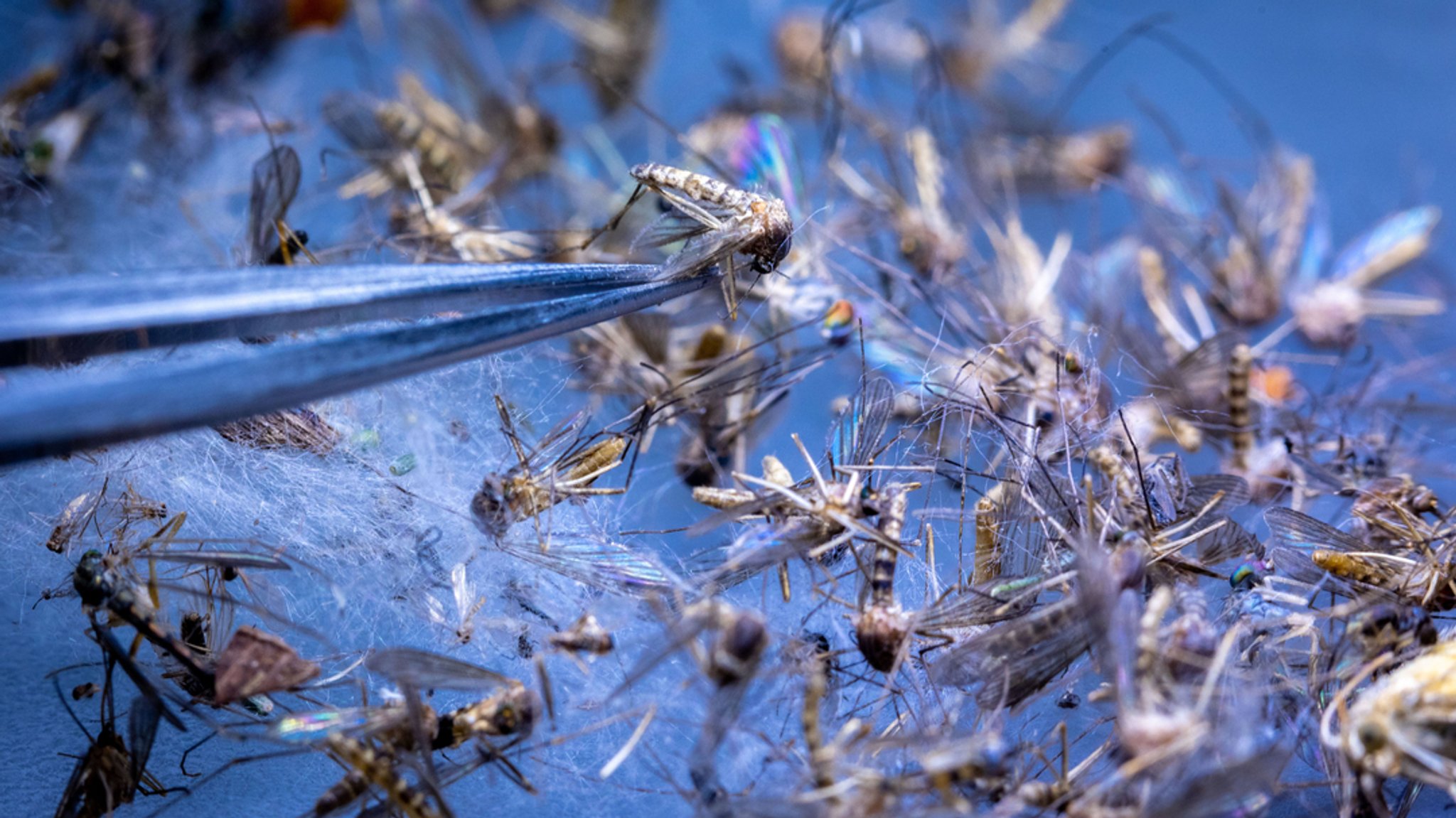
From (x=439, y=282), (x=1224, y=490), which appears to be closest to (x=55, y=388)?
(x=439, y=282)

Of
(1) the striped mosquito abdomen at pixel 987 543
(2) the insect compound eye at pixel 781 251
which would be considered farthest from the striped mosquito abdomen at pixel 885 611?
(2) the insect compound eye at pixel 781 251

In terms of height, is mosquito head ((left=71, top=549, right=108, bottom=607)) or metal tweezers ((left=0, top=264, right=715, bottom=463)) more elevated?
metal tweezers ((left=0, top=264, right=715, bottom=463))

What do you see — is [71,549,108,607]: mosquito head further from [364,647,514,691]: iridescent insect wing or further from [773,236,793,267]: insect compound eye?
[773,236,793,267]: insect compound eye

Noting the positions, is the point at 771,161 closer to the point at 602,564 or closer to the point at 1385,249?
the point at 602,564

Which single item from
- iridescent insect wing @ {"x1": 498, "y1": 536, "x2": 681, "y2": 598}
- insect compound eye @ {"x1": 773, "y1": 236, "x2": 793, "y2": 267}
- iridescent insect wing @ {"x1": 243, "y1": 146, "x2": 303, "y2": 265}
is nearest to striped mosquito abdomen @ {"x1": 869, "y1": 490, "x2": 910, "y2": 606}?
iridescent insect wing @ {"x1": 498, "y1": 536, "x2": 681, "y2": 598}

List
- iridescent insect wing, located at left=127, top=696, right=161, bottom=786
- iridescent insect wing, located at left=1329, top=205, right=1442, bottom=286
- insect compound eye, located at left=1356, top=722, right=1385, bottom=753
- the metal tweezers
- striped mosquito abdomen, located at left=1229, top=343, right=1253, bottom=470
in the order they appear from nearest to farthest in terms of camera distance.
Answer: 1. the metal tweezers
2. insect compound eye, located at left=1356, top=722, right=1385, bottom=753
3. iridescent insect wing, located at left=127, top=696, right=161, bottom=786
4. striped mosquito abdomen, located at left=1229, top=343, right=1253, bottom=470
5. iridescent insect wing, located at left=1329, top=205, right=1442, bottom=286

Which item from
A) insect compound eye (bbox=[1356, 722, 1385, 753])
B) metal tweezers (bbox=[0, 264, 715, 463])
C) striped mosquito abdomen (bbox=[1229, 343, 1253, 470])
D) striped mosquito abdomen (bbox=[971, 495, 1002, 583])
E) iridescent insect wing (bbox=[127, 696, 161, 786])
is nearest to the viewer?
metal tweezers (bbox=[0, 264, 715, 463])

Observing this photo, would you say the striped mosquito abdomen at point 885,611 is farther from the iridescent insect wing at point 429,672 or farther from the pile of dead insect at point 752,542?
the iridescent insect wing at point 429,672

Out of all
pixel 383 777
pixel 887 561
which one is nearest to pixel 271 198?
pixel 383 777

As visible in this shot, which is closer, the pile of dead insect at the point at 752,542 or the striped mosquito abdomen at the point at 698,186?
the pile of dead insect at the point at 752,542
